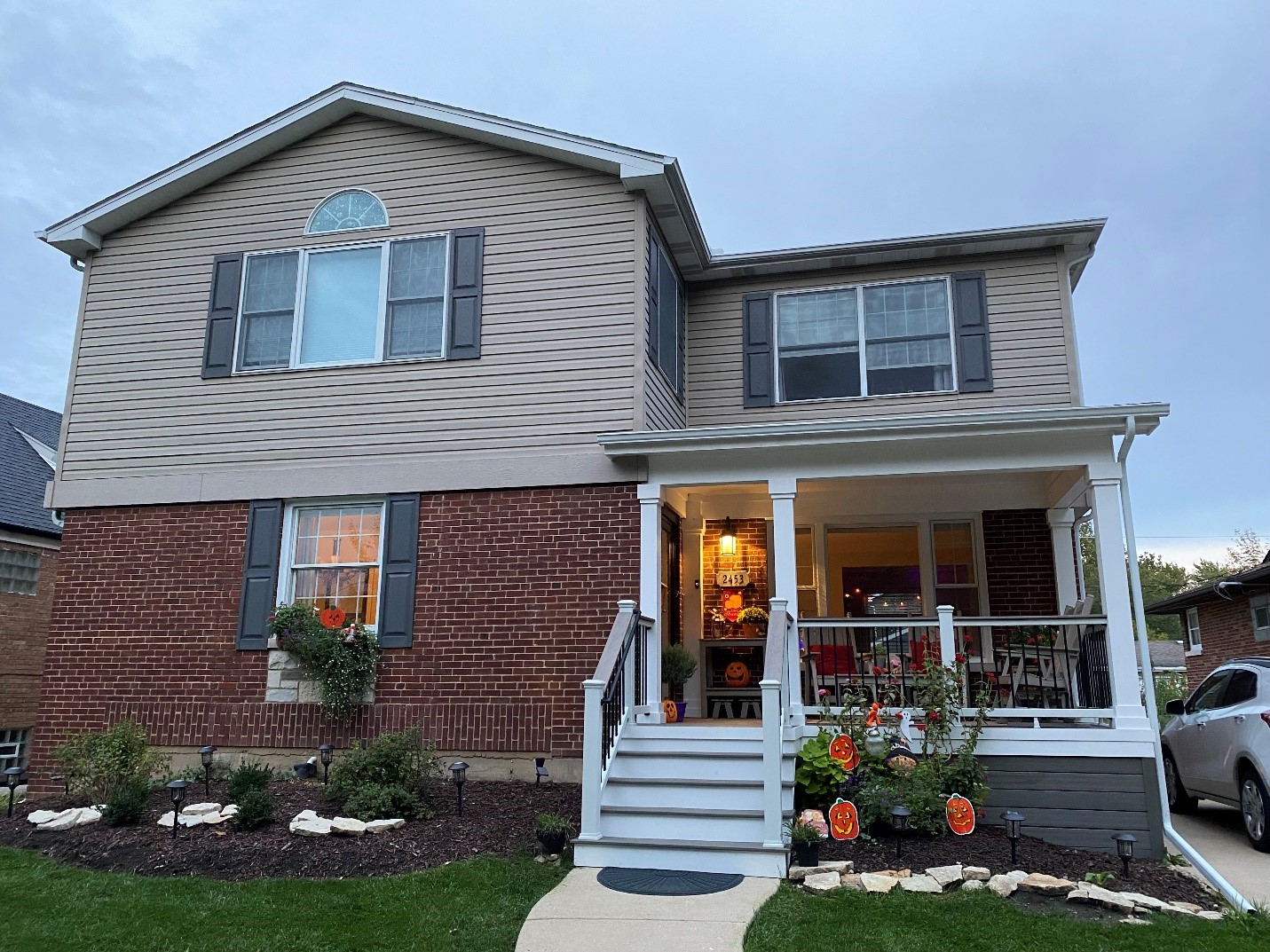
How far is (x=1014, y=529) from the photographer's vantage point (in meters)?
10.4

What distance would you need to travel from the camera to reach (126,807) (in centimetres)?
736

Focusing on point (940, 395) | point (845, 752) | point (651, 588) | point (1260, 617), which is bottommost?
point (845, 752)

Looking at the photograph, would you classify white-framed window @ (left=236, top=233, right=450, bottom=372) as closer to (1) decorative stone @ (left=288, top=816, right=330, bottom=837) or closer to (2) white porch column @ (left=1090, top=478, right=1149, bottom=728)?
(1) decorative stone @ (left=288, top=816, right=330, bottom=837)

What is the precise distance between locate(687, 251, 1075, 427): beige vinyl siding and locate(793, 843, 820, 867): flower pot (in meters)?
4.99

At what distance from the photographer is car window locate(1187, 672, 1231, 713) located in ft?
29.2

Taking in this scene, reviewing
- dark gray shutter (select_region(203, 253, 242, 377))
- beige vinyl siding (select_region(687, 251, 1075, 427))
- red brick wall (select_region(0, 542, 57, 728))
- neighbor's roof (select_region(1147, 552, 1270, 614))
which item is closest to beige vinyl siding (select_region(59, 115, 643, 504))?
dark gray shutter (select_region(203, 253, 242, 377))

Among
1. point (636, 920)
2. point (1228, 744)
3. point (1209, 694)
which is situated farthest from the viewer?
point (1209, 694)

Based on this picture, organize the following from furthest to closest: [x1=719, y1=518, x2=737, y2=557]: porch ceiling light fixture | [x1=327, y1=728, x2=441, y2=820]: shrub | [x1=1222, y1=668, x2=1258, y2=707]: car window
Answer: [x1=719, y1=518, x2=737, y2=557]: porch ceiling light fixture < [x1=1222, y1=668, x2=1258, y2=707]: car window < [x1=327, y1=728, x2=441, y2=820]: shrub

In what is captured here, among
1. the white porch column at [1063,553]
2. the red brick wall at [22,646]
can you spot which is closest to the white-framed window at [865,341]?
the white porch column at [1063,553]

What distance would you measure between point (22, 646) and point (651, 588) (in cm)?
1243

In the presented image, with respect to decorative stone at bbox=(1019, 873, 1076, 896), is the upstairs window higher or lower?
higher

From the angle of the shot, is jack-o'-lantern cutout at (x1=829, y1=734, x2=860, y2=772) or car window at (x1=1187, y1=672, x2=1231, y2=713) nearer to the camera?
jack-o'-lantern cutout at (x1=829, y1=734, x2=860, y2=772)

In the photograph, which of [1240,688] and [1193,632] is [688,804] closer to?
[1240,688]

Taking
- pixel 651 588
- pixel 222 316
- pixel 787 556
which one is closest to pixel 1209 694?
pixel 787 556
